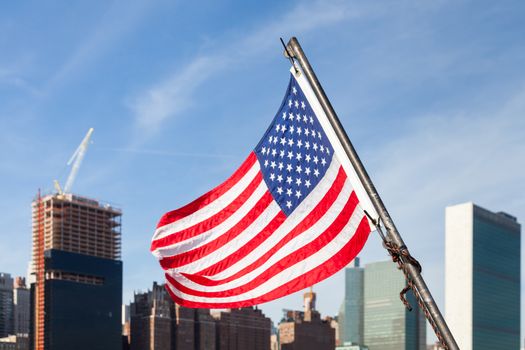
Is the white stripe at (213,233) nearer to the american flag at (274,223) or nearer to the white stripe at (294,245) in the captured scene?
the american flag at (274,223)

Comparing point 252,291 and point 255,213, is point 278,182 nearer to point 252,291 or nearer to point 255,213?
point 255,213

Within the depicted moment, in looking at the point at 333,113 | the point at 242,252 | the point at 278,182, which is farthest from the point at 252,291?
the point at 333,113

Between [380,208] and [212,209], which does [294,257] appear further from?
[380,208]

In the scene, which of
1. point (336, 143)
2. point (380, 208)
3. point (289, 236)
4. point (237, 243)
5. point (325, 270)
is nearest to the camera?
point (380, 208)

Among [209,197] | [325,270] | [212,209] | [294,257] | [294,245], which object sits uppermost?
[209,197]

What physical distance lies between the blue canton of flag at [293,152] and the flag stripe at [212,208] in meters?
0.25

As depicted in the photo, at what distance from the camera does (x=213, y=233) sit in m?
12.8

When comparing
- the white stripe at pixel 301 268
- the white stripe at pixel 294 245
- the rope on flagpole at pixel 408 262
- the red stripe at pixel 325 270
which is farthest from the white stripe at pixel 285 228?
the rope on flagpole at pixel 408 262

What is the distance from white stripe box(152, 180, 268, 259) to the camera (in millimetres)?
12547

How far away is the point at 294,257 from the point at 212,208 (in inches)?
56.5

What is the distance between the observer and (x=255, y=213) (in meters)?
12.6

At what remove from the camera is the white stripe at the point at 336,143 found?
1073 centimetres

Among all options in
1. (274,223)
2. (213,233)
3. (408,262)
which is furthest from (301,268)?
(408,262)

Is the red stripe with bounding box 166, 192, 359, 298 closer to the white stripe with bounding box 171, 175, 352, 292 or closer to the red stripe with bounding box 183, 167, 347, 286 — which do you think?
the white stripe with bounding box 171, 175, 352, 292
